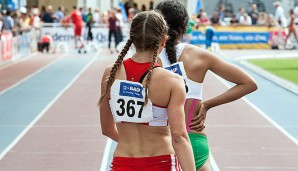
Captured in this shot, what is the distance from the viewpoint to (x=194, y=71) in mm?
6121

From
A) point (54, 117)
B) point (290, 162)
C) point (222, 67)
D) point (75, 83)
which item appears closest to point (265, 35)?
point (75, 83)

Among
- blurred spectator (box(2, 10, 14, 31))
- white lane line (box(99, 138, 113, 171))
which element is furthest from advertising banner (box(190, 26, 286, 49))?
white lane line (box(99, 138, 113, 171))

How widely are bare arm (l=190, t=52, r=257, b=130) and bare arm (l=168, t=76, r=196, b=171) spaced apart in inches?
43.1

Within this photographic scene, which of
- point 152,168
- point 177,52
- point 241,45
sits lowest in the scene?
point 241,45

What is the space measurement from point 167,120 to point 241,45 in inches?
1431

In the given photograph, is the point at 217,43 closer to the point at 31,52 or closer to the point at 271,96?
the point at 31,52

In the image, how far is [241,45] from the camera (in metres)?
41.0

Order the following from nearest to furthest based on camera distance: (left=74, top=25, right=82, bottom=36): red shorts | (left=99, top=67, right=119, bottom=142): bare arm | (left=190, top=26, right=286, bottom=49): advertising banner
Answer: (left=99, top=67, right=119, bottom=142): bare arm
(left=74, top=25, right=82, bottom=36): red shorts
(left=190, top=26, right=286, bottom=49): advertising banner

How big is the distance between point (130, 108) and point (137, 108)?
0.04 metres

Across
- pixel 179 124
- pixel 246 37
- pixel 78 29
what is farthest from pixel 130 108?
pixel 246 37

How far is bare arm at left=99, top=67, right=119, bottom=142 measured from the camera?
5098mm

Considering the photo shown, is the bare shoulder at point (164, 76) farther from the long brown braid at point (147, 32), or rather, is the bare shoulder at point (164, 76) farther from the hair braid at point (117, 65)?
the hair braid at point (117, 65)

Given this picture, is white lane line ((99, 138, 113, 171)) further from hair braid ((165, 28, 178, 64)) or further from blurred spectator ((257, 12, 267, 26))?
blurred spectator ((257, 12, 267, 26))

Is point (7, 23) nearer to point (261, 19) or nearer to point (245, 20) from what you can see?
point (245, 20)
